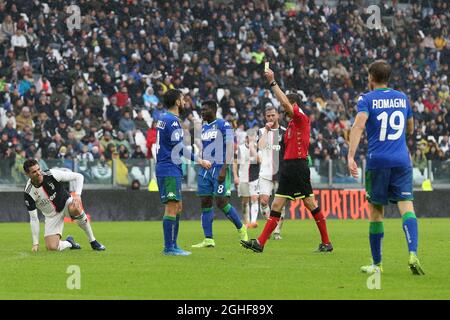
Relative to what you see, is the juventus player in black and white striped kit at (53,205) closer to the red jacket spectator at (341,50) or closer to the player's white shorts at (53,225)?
the player's white shorts at (53,225)

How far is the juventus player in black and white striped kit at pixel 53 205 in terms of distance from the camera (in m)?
16.6

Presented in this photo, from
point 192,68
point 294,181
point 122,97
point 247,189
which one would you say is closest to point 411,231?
point 294,181

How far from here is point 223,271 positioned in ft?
42.4

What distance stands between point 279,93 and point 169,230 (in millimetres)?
2626

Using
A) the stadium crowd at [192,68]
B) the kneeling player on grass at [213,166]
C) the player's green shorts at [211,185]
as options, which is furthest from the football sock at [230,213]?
the stadium crowd at [192,68]

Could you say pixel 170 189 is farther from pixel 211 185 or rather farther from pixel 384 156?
pixel 384 156

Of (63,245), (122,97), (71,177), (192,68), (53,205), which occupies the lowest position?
(63,245)

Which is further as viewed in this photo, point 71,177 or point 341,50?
point 341,50

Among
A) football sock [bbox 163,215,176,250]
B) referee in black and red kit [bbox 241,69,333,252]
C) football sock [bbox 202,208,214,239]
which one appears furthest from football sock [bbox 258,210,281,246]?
football sock [bbox 202,208,214,239]

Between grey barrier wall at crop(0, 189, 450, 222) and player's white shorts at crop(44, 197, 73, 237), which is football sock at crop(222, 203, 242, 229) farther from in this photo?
grey barrier wall at crop(0, 189, 450, 222)

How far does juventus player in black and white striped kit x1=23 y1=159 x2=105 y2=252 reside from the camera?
1659 cm

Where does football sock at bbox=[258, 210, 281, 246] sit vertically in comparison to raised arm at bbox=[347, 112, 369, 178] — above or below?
below

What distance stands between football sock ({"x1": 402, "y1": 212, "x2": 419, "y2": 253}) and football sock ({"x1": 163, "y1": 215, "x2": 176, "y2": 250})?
4.18 meters
